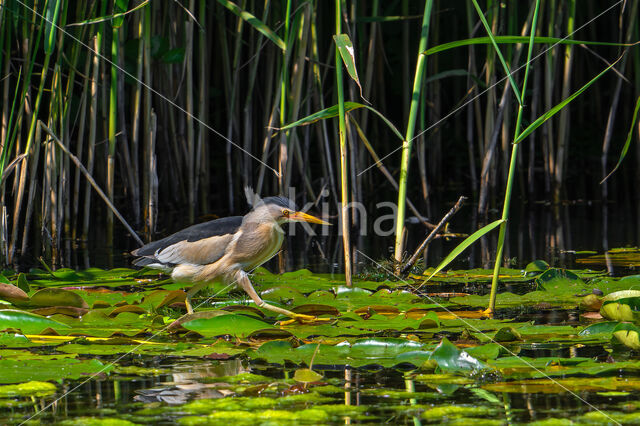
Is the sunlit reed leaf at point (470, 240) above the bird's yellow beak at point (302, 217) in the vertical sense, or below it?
below

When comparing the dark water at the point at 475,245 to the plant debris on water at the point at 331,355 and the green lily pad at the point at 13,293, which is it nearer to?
the plant debris on water at the point at 331,355

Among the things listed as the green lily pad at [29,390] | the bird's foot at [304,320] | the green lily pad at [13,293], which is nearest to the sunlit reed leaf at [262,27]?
the bird's foot at [304,320]

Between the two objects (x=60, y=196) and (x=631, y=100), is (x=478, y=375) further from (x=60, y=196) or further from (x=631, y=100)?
(x=631, y=100)

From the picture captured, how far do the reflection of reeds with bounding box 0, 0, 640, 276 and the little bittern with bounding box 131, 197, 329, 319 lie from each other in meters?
0.49

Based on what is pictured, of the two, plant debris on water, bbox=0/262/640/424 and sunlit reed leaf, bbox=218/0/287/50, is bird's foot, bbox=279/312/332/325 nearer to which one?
plant debris on water, bbox=0/262/640/424

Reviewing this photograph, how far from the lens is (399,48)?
1076cm

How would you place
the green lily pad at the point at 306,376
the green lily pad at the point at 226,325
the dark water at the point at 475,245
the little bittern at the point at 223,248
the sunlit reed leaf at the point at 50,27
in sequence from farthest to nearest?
the dark water at the point at 475,245
the sunlit reed leaf at the point at 50,27
the little bittern at the point at 223,248
the green lily pad at the point at 226,325
the green lily pad at the point at 306,376

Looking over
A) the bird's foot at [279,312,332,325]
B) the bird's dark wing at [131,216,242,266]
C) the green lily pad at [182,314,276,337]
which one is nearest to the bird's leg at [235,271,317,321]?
the bird's foot at [279,312,332,325]

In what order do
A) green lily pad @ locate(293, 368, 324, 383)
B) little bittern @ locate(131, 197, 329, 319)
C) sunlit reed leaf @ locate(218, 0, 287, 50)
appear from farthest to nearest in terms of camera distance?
sunlit reed leaf @ locate(218, 0, 287, 50) < little bittern @ locate(131, 197, 329, 319) < green lily pad @ locate(293, 368, 324, 383)

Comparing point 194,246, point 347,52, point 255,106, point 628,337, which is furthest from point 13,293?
point 255,106

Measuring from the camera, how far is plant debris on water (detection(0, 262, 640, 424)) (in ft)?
9.02

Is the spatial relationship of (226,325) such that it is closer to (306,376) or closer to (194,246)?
(306,376)

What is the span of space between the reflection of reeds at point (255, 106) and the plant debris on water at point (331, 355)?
0.84 meters

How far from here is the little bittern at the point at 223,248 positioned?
4.90 m
